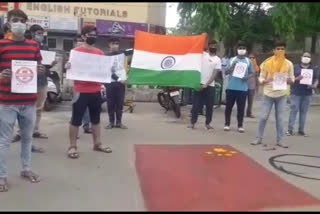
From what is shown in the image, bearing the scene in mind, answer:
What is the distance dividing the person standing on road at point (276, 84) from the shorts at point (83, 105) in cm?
306

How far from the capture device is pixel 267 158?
817 centimetres

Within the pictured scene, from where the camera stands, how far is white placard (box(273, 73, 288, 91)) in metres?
9.06

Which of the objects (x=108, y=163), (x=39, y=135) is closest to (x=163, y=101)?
(x=39, y=135)

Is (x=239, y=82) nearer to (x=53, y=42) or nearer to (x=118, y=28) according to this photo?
(x=118, y=28)

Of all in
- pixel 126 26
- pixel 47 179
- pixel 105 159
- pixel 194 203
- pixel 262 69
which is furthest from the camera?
pixel 126 26

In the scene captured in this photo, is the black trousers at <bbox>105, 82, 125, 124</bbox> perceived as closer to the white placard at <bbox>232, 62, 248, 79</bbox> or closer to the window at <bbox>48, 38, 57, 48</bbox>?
the white placard at <bbox>232, 62, 248, 79</bbox>

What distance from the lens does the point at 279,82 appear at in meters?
9.08

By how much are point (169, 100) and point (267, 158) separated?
18.4 feet

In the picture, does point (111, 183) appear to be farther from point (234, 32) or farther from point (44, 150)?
point (234, 32)

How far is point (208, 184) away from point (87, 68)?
274 cm

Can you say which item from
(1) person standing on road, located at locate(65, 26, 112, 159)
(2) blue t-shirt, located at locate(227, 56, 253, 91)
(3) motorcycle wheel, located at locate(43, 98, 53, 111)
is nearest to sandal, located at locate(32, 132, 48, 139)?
(1) person standing on road, located at locate(65, 26, 112, 159)

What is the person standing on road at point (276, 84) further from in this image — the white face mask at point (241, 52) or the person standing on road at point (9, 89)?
the person standing on road at point (9, 89)

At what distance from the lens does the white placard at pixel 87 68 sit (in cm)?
786

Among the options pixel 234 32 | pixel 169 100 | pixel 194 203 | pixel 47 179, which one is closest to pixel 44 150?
pixel 47 179
